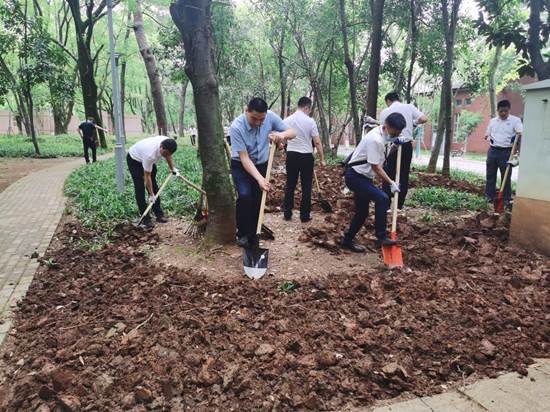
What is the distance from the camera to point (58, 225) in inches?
274

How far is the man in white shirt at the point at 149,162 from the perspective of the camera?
19.8 ft

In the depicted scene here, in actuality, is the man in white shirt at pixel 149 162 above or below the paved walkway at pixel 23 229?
above

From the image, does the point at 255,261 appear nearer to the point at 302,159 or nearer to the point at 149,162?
the point at 302,159

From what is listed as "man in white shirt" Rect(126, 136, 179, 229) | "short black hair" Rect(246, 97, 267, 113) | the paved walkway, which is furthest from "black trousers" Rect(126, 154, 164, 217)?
"short black hair" Rect(246, 97, 267, 113)

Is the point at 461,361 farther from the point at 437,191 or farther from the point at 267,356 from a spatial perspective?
the point at 437,191

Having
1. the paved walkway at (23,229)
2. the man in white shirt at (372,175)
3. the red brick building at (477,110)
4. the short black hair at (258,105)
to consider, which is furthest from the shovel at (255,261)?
the red brick building at (477,110)

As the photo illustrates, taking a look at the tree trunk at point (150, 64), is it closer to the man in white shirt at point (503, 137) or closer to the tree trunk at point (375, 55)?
the tree trunk at point (375, 55)

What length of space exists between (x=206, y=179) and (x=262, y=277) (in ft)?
4.40

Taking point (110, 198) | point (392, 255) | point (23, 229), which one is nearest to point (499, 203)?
point (392, 255)

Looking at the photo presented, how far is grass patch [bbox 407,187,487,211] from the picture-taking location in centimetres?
730

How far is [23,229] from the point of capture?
6742mm

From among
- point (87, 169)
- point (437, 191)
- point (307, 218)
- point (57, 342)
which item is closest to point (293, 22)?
point (87, 169)

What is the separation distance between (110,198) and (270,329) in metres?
5.76

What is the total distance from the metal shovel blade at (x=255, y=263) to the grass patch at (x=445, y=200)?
12.8 ft
